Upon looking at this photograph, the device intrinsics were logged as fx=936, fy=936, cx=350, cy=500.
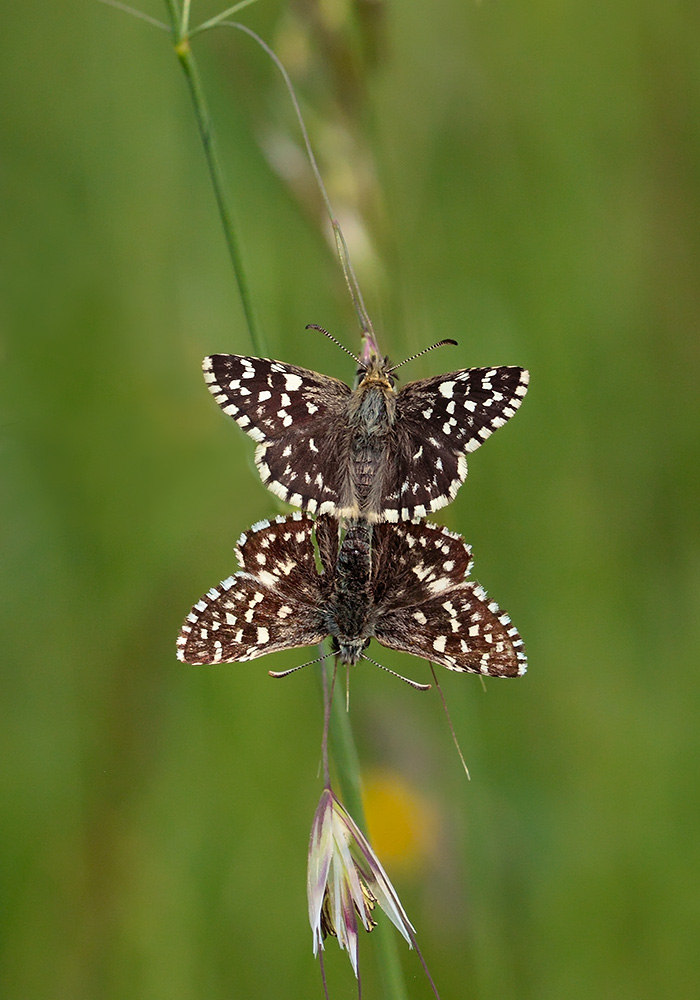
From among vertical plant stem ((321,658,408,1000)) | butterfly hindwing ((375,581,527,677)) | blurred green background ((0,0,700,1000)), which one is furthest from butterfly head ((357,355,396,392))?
vertical plant stem ((321,658,408,1000))

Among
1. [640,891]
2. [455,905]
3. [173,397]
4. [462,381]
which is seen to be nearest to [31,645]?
[173,397]

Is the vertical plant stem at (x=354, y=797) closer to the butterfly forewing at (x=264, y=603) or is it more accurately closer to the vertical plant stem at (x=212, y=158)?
the butterfly forewing at (x=264, y=603)

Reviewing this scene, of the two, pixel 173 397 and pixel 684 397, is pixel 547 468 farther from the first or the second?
pixel 173 397

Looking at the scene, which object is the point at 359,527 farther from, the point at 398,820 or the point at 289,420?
the point at 398,820

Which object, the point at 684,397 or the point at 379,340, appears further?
the point at 684,397

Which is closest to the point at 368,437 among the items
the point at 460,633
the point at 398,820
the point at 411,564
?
the point at 411,564

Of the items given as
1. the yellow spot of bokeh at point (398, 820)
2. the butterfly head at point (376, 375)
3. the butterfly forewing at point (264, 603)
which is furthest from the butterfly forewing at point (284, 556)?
the yellow spot of bokeh at point (398, 820)

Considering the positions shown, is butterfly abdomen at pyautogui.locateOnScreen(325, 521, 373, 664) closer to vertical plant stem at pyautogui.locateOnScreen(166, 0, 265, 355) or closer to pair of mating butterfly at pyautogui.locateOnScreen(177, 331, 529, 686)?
pair of mating butterfly at pyautogui.locateOnScreen(177, 331, 529, 686)
